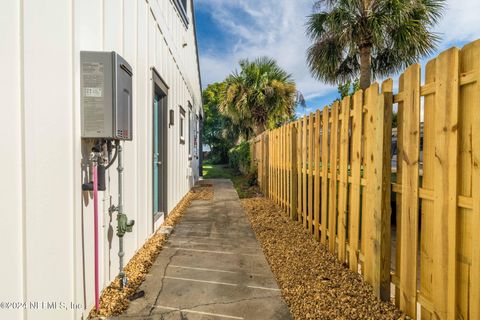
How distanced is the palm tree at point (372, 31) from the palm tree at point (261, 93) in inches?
196

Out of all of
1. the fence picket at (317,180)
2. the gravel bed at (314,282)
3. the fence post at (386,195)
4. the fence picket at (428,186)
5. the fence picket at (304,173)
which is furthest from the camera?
the fence picket at (304,173)

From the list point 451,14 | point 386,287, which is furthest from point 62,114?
point 451,14

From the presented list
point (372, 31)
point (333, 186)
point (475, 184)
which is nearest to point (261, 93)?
point (372, 31)

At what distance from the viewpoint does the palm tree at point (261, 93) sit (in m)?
15.0

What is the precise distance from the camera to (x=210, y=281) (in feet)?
9.49

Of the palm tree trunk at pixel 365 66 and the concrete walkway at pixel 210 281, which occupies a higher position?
the palm tree trunk at pixel 365 66

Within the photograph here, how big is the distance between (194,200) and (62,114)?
20.3 ft

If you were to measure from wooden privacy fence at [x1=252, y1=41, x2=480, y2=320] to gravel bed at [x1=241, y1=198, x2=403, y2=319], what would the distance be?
0.48 feet

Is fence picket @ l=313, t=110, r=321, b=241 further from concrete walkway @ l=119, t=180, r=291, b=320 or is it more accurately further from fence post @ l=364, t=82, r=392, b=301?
fence post @ l=364, t=82, r=392, b=301

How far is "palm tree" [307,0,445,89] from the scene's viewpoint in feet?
27.7

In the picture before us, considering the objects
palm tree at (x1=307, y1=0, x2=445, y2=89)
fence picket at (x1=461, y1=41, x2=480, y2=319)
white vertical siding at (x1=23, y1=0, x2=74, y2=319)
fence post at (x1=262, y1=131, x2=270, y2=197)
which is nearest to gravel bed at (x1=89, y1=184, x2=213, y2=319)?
white vertical siding at (x1=23, y1=0, x2=74, y2=319)

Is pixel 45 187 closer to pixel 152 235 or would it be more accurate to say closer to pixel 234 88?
pixel 152 235

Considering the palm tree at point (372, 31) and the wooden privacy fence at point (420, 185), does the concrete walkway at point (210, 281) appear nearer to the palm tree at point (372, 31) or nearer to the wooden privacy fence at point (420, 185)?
the wooden privacy fence at point (420, 185)

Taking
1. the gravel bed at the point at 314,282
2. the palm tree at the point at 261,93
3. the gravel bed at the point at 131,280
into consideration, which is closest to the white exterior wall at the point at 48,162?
the gravel bed at the point at 131,280
